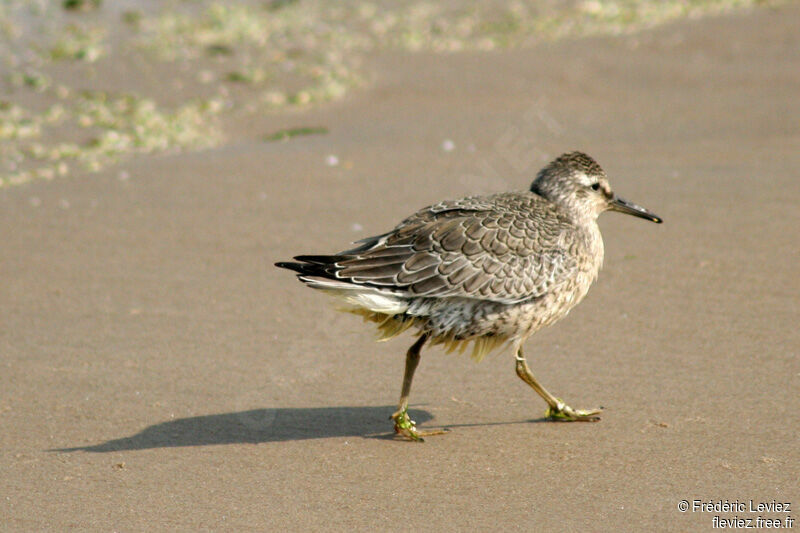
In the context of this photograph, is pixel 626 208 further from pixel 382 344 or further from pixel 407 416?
pixel 407 416

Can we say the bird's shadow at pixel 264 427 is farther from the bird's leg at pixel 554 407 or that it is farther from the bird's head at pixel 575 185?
the bird's head at pixel 575 185

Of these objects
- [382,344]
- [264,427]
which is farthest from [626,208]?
[264,427]

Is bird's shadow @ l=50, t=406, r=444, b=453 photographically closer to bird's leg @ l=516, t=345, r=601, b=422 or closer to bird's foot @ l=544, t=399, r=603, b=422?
bird's leg @ l=516, t=345, r=601, b=422

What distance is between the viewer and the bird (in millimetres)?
5855

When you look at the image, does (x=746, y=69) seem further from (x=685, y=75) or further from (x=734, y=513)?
(x=734, y=513)

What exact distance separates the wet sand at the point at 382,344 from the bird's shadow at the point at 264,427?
0.7 inches

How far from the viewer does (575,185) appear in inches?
255

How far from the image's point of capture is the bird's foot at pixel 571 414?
596cm

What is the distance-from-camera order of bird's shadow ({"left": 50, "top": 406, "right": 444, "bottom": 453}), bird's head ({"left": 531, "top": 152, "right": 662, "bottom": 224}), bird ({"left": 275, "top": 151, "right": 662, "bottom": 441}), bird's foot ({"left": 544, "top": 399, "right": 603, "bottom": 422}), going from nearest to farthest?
bird's shadow ({"left": 50, "top": 406, "right": 444, "bottom": 453}) < bird ({"left": 275, "top": 151, "right": 662, "bottom": 441}) < bird's foot ({"left": 544, "top": 399, "right": 603, "bottom": 422}) < bird's head ({"left": 531, "top": 152, "right": 662, "bottom": 224})

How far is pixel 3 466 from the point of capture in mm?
5414

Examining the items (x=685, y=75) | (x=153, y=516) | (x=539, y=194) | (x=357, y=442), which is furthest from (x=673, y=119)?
(x=153, y=516)

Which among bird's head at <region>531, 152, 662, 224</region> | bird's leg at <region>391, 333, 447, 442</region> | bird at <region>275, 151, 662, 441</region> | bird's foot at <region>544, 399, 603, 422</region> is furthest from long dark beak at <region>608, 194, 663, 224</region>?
bird's leg at <region>391, 333, 447, 442</region>

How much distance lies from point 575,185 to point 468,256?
98 cm

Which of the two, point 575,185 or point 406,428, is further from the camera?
point 575,185
